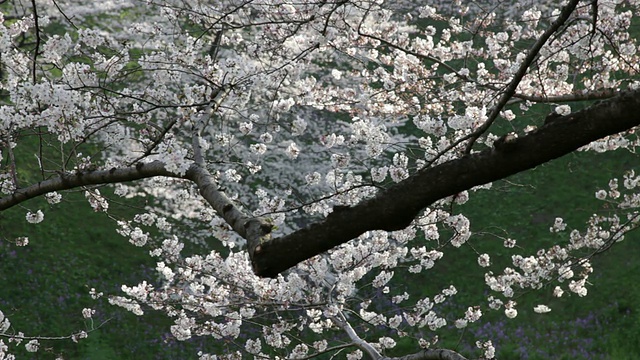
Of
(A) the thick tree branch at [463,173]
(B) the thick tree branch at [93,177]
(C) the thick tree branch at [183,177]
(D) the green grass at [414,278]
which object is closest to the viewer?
(A) the thick tree branch at [463,173]

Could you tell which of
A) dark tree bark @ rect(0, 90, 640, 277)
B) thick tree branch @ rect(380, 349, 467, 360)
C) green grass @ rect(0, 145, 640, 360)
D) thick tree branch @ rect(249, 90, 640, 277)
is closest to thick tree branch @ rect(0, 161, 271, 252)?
dark tree bark @ rect(0, 90, 640, 277)

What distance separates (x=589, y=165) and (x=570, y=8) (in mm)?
14014

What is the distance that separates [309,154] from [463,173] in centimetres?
1679

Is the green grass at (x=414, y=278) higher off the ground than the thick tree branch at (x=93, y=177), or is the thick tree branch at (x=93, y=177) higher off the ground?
the green grass at (x=414, y=278)

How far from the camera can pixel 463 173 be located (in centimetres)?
278

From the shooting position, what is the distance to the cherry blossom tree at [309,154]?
291cm

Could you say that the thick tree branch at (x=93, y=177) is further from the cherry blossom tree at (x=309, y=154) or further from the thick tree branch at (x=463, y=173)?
the thick tree branch at (x=463, y=173)

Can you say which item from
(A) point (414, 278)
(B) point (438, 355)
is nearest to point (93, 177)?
(B) point (438, 355)

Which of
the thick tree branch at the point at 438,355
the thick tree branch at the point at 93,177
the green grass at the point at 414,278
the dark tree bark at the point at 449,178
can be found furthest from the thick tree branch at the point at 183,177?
the green grass at the point at 414,278

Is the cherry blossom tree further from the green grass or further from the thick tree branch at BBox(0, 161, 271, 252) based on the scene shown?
the green grass

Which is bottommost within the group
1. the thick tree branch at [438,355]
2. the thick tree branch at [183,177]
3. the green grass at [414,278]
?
the thick tree branch at [438,355]

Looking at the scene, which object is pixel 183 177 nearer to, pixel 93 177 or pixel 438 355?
pixel 93 177

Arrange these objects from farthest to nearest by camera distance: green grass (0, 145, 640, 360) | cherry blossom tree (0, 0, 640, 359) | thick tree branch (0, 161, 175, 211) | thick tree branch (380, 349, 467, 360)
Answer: green grass (0, 145, 640, 360), thick tree branch (380, 349, 467, 360), thick tree branch (0, 161, 175, 211), cherry blossom tree (0, 0, 640, 359)

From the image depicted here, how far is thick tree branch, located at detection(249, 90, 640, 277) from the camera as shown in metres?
2.70
